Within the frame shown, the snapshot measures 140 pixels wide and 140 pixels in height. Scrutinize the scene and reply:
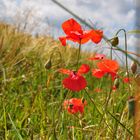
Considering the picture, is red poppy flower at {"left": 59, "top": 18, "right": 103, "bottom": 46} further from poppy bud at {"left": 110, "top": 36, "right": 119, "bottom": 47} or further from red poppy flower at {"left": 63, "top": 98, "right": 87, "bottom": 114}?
red poppy flower at {"left": 63, "top": 98, "right": 87, "bottom": 114}

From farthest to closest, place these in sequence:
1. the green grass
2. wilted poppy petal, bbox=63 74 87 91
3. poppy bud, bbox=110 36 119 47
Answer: the green grass → wilted poppy petal, bbox=63 74 87 91 → poppy bud, bbox=110 36 119 47

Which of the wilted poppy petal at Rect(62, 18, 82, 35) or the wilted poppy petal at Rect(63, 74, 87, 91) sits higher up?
the wilted poppy petal at Rect(62, 18, 82, 35)

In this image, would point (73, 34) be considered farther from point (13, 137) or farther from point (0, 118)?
point (0, 118)

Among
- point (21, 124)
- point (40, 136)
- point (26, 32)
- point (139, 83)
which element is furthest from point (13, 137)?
point (26, 32)

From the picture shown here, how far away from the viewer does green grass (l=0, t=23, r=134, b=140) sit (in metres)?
1.63

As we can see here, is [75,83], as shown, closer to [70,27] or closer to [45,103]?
[70,27]

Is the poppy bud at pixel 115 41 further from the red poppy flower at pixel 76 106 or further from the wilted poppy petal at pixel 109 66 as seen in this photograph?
the red poppy flower at pixel 76 106

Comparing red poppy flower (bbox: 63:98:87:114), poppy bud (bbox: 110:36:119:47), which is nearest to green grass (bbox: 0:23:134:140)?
red poppy flower (bbox: 63:98:87:114)

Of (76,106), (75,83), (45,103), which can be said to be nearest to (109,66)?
(75,83)

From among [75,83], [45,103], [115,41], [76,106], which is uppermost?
[115,41]

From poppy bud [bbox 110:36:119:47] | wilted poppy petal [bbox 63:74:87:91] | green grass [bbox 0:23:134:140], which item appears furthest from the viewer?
green grass [bbox 0:23:134:140]

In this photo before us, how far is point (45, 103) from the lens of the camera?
2582 millimetres

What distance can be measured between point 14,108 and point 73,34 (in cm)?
128

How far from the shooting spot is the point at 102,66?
1306mm
